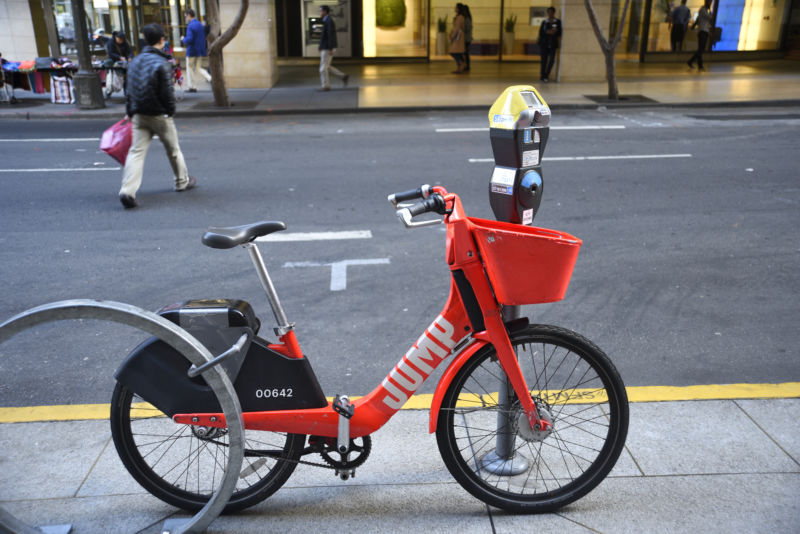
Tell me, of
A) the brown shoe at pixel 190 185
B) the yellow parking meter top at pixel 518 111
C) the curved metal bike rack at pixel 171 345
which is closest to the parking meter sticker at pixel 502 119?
the yellow parking meter top at pixel 518 111

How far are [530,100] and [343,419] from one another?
4.64 feet

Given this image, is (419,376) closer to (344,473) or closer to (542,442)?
(344,473)

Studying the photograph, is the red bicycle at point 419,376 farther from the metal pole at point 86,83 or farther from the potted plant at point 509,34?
the potted plant at point 509,34

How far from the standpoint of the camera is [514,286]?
253cm

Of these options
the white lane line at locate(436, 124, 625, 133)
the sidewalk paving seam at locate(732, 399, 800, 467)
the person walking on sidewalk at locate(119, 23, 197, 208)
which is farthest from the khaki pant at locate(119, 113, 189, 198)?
the sidewalk paving seam at locate(732, 399, 800, 467)

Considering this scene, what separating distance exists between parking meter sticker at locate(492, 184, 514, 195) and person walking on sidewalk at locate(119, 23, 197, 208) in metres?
6.15

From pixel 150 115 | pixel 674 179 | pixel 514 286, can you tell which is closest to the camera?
pixel 514 286

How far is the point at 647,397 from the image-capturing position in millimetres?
3775

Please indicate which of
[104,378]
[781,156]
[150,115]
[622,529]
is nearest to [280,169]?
[150,115]

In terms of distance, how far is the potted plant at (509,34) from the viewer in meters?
25.6

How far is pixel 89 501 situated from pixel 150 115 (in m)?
5.93

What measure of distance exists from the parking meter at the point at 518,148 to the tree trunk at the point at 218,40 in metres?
13.7

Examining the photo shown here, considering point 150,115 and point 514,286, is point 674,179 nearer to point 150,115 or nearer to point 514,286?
point 150,115

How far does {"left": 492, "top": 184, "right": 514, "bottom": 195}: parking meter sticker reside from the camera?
2.61 m
